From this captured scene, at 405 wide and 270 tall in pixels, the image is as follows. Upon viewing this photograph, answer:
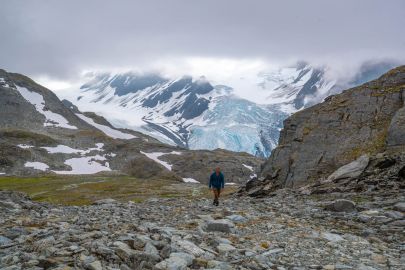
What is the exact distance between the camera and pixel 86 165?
152875mm

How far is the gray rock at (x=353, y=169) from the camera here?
1204 inches

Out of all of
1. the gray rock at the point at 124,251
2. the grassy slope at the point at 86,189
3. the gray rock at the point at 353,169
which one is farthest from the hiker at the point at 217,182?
the grassy slope at the point at 86,189

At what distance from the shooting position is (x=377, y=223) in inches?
755

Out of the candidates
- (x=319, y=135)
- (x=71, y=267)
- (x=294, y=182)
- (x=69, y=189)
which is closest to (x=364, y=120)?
(x=319, y=135)

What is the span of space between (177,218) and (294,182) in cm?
1915

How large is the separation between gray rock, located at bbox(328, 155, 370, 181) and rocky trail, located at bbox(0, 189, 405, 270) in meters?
8.13

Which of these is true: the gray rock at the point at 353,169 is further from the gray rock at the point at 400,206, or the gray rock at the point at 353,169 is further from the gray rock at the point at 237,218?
the gray rock at the point at 237,218

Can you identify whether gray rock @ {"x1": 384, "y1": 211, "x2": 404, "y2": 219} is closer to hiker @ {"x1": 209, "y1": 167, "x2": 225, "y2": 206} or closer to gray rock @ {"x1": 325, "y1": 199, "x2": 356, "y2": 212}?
gray rock @ {"x1": 325, "y1": 199, "x2": 356, "y2": 212}

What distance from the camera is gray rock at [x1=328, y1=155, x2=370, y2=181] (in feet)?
100

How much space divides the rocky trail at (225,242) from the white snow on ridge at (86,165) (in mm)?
129604

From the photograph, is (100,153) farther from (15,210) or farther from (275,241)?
(275,241)

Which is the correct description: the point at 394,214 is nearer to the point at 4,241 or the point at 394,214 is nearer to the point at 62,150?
the point at 4,241

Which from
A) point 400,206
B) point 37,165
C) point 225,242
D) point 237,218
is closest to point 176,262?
point 225,242

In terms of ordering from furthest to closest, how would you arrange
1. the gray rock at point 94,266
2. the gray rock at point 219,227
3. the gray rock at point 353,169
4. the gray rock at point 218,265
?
the gray rock at point 353,169, the gray rock at point 219,227, the gray rock at point 218,265, the gray rock at point 94,266
